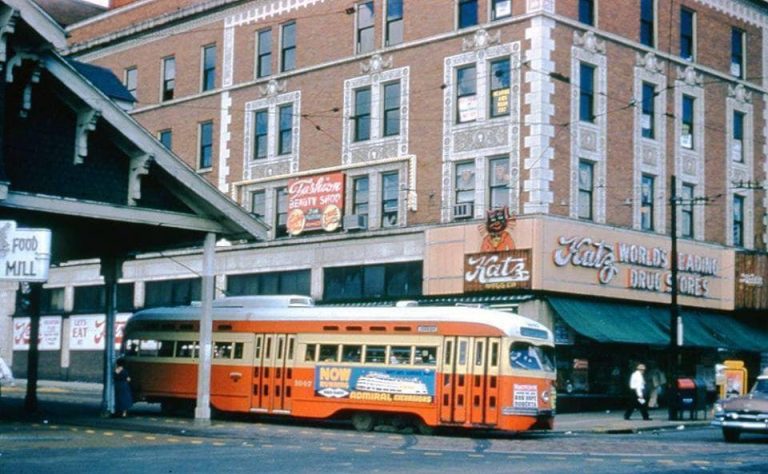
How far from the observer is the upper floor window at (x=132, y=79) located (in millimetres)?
53197

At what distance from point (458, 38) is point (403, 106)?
3292 mm

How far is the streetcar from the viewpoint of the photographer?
28.0 metres

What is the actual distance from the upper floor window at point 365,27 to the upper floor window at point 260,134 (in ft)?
17.8

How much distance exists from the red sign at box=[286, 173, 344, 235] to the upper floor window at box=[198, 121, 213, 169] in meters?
5.60

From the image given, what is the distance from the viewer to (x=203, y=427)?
93.9 feet

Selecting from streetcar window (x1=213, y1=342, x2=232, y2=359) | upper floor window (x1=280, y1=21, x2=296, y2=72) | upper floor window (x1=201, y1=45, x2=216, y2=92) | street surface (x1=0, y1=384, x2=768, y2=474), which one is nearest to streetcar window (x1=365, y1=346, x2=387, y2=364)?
street surface (x1=0, y1=384, x2=768, y2=474)

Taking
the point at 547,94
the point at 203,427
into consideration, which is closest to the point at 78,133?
the point at 203,427

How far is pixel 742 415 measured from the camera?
2602 centimetres

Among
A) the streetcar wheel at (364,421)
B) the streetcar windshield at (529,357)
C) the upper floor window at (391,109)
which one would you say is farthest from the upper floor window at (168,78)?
the streetcar windshield at (529,357)

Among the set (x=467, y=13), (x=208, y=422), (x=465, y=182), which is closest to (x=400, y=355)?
(x=208, y=422)

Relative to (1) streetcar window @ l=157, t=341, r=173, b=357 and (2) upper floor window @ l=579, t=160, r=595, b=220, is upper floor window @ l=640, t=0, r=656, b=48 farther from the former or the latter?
(1) streetcar window @ l=157, t=341, r=173, b=357

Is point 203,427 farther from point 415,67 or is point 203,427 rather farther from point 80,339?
point 80,339

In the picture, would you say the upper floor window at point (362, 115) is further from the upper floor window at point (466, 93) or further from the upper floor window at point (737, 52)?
the upper floor window at point (737, 52)

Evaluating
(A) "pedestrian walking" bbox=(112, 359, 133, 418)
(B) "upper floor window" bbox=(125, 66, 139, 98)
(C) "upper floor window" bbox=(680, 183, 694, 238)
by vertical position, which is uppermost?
(B) "upper floor window" bbox=(125, 66, 139, 98)
